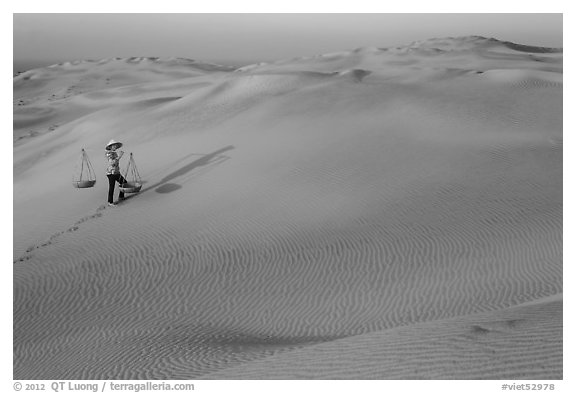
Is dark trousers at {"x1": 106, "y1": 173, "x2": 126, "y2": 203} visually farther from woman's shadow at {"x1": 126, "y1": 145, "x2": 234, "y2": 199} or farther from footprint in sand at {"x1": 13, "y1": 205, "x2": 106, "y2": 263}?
woman's shadow at {"x1": 126, "y1": 145, "x2": 234, "y2": 199}

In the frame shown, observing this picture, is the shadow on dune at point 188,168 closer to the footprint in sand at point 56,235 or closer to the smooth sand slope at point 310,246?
the smooth sand slope at point 310,246

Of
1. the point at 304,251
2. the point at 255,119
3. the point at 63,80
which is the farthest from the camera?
the point at 63,80

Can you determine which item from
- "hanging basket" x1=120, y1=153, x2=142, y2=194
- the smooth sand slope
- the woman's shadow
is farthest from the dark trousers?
the woman's shadow

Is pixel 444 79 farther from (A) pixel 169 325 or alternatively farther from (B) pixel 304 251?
(A) pixel 169 325

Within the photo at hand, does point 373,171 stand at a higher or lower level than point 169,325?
higher

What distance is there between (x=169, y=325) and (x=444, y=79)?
21525mm

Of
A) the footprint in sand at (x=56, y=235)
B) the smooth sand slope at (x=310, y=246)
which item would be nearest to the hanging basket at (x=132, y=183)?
the smooth sand slope at (x=310, y=246)

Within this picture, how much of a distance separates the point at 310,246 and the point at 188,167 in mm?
6529

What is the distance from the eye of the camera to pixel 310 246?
41.9 ft

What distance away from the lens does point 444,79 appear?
91.5 ft

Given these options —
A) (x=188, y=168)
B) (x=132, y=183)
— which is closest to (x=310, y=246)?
(x=132, y=183)

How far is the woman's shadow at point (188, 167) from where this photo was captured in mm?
16375
